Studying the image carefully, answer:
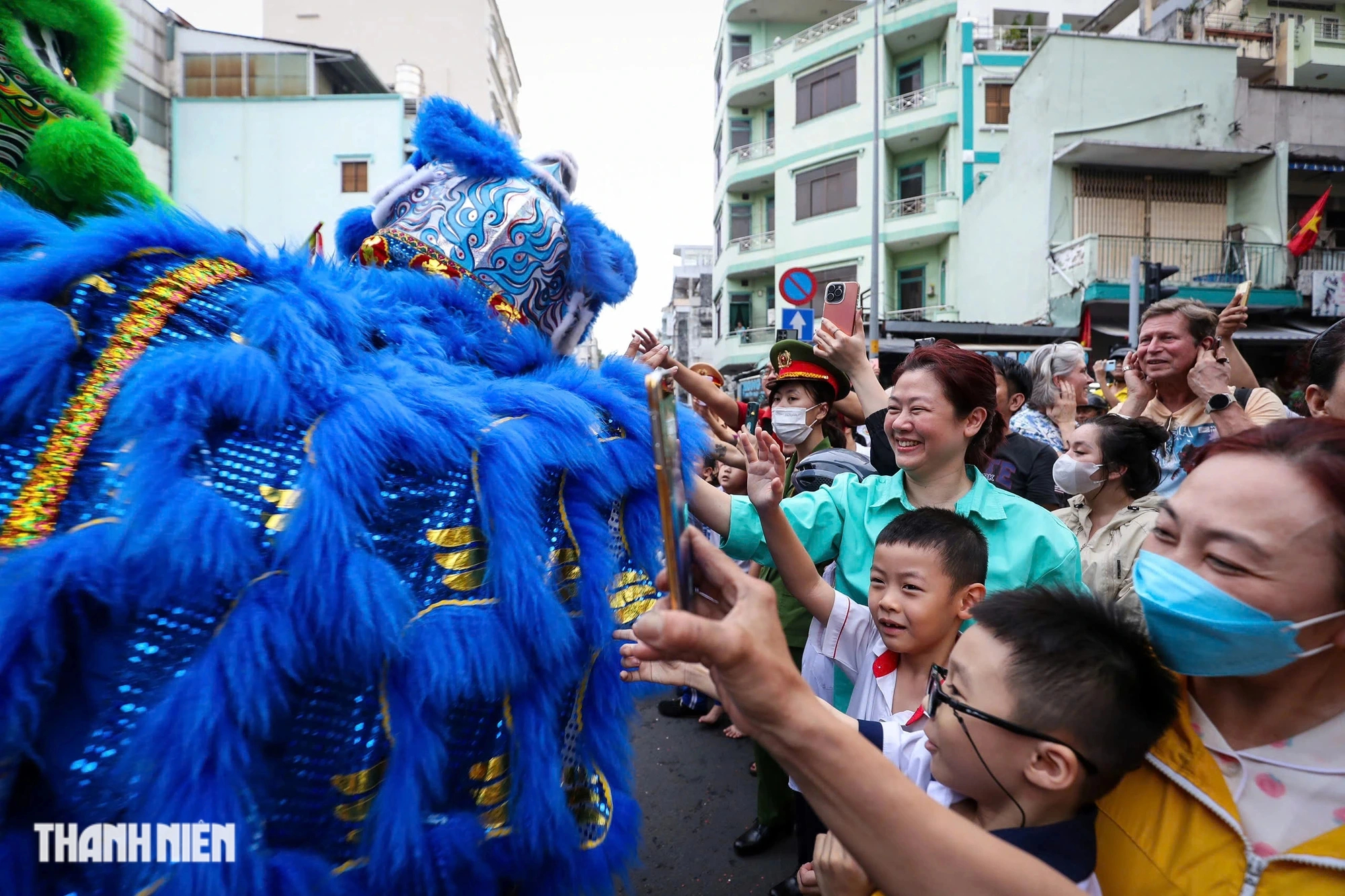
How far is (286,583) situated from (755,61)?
85.0 ft

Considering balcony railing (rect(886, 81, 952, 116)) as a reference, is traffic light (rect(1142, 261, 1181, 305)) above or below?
below

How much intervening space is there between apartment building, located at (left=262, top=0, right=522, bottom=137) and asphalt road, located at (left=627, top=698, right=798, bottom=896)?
94.6 ft

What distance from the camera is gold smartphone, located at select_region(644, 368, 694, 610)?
0.79 metres

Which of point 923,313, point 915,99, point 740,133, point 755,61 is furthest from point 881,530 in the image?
point 740,133

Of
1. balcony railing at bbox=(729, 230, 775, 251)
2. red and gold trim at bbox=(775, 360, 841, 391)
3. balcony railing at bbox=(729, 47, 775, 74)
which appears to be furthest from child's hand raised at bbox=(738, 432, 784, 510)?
balcony railing at bbox=(729, 47, 775, 74)

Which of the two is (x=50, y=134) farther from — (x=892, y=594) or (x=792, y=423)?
(x=792, y=423)

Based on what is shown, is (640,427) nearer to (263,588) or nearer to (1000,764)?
(263,588)

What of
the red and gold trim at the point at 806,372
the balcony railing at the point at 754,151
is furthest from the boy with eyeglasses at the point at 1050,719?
the balcony railing at the point at 754,151

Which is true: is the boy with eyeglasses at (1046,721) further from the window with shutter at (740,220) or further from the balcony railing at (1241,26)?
the window with shutter at (740,220)

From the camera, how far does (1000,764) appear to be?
1.16 meters

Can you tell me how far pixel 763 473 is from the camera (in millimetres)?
1902

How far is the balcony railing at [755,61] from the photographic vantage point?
76.1 ft

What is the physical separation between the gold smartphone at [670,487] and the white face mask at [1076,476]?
2673mm

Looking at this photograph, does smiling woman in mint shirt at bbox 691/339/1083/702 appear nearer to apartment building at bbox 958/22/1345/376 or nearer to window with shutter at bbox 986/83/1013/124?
apartment building at bbox 958/22/1345/376
